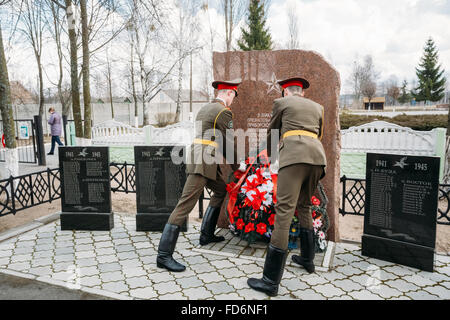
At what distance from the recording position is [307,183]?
3.43 meters

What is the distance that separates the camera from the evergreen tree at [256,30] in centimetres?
2592

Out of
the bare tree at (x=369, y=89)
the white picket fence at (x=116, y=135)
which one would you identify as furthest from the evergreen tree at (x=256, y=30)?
the bare tree at (x=369, y=89)

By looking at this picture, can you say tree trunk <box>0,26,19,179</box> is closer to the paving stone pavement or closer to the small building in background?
the paving stone pavement

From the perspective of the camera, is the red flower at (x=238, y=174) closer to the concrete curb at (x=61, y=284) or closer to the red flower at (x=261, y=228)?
the red flower at (x=261, y=228)

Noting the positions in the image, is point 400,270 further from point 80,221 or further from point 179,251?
point 80,221

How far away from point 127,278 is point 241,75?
305cm

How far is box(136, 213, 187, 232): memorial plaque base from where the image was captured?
494cm

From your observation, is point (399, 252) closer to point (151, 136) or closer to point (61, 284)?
point (61, 284)

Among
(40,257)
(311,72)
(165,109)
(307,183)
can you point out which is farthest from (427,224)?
(165,109)

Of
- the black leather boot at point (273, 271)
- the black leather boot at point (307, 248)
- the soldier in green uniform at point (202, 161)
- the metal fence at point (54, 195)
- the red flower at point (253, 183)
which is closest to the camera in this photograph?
the black leather boot at point (273, 271)

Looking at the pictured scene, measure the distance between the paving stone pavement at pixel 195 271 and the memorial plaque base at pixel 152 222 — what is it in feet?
0.78

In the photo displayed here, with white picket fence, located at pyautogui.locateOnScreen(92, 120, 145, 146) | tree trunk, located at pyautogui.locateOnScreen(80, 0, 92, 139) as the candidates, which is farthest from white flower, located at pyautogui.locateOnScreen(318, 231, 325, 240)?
white picket fence, located at pyautogui.locateOnScreen(92, 120, 145, 146)

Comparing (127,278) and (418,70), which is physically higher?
(418,70)

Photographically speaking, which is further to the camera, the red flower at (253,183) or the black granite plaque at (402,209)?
the red flower at (253,183)
